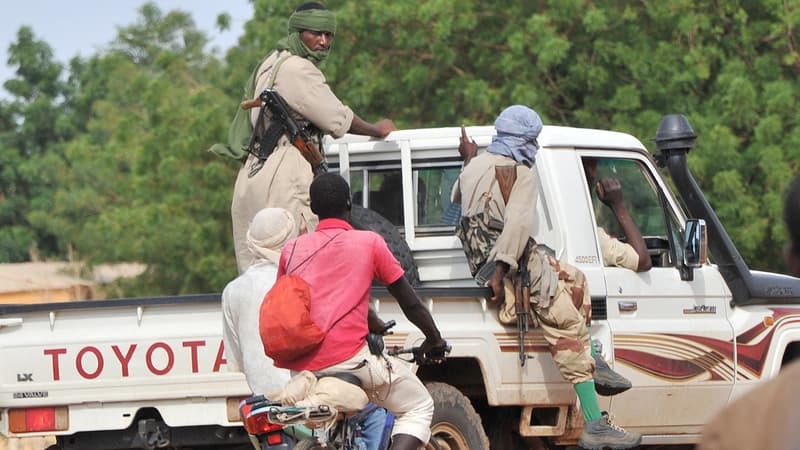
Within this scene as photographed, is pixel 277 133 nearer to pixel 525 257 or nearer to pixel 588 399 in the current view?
pixel 525 257

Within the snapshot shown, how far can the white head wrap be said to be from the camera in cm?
582

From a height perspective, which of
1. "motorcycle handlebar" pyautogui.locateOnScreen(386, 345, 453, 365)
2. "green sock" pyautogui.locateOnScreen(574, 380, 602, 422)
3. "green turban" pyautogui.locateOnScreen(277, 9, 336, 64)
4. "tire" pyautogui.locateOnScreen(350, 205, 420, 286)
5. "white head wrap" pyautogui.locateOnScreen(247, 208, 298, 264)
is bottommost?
"green sock" pyautogui.locateOnScreen(574, 380, 602, 422)

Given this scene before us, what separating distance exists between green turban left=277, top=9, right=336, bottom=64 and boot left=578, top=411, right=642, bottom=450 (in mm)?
2232

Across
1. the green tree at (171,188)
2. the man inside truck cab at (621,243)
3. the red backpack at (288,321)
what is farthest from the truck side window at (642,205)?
the green tree at (171,188)

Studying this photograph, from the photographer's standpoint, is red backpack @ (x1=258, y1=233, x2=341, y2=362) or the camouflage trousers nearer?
red backpack @ (x1=258, y1=233, x2=341, y2=362)

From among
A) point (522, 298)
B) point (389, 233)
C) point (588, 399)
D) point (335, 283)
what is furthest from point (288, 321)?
point (389, 233)

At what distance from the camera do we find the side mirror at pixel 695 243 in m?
7.56

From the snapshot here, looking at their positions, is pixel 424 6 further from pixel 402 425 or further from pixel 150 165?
pixel 402 425

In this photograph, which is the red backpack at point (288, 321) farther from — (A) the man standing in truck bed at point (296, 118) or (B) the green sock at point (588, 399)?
(B) the green sock at point (588, 399)

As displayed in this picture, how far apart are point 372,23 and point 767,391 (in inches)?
694

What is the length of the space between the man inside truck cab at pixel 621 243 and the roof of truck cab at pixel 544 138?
17 cm

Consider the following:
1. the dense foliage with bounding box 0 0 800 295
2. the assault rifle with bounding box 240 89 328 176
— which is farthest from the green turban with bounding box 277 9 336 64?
Result: the dense foliage with bounding box 0 0 800 295

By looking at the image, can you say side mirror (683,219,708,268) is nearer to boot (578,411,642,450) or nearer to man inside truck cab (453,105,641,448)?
man inside truck cab (453,105,641,448)

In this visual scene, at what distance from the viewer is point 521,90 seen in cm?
1802
